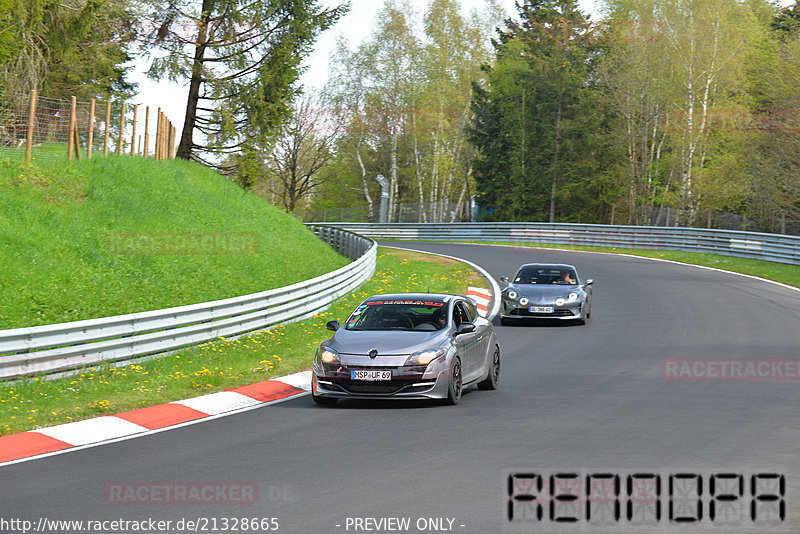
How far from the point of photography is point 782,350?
17.5 m

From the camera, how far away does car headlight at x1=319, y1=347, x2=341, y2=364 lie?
11961 mm

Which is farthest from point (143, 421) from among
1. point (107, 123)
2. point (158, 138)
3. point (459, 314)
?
point (158, 138)

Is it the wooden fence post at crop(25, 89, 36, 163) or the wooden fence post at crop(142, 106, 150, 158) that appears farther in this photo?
the wooden fence post at crop(142, 106, 150, 158)

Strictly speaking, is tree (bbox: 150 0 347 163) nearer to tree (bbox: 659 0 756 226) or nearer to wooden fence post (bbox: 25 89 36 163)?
wooden fence post (bbox: 25 89 36 163)

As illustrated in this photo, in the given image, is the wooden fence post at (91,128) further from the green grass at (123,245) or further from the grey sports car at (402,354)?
the grey sports car at (402,354)

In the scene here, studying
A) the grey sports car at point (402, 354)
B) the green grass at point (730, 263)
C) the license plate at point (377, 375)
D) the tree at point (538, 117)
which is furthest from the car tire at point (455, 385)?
the tree at point (538, 117)

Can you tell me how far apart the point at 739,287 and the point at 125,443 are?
A: 23.9 meters

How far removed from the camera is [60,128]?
27.3 meters

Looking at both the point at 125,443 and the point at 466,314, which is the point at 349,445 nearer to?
the point at 125,443

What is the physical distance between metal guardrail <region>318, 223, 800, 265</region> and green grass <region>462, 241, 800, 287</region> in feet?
1.67

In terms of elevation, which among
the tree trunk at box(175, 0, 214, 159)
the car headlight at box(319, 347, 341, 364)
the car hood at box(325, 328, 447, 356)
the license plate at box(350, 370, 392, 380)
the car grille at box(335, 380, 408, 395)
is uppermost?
the tree trunk at box(175, 0, 214, 159)

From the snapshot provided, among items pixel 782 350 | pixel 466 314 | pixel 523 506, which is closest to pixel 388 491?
pixel 523 506

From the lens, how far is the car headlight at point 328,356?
12.0m

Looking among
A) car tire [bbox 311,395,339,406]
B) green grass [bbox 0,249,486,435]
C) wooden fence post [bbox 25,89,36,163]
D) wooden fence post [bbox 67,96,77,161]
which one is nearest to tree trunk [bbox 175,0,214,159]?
wooden fence post [bbox 67,96,77,161]
